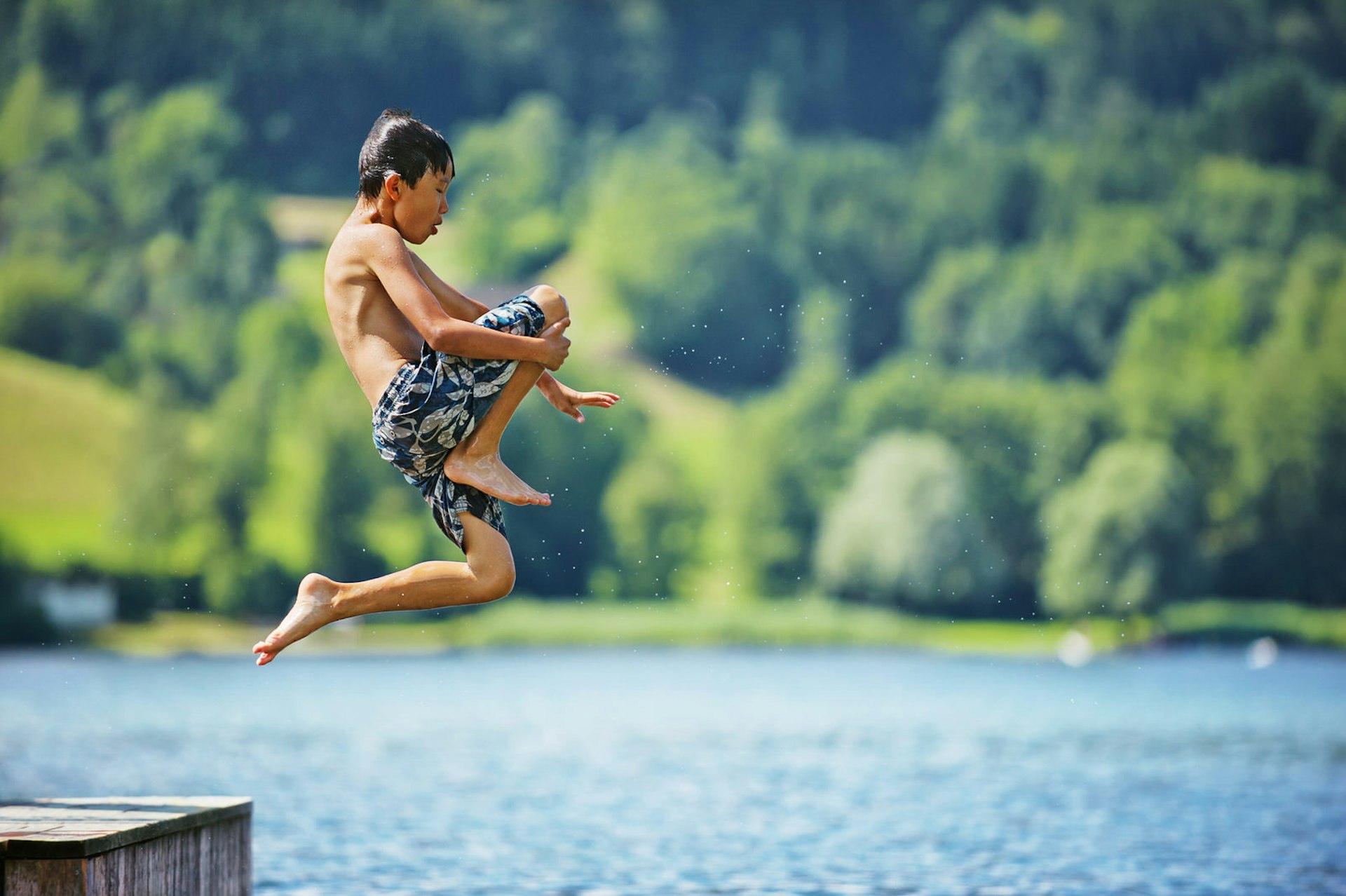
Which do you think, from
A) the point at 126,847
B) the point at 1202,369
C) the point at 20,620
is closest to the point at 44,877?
the point at 126,847

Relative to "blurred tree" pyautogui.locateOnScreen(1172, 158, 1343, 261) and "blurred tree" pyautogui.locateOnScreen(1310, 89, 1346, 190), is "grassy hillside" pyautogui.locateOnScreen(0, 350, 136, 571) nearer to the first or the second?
"blurred tree" pyautogui.locateOnScreen(1172, 158, 1343, 261)

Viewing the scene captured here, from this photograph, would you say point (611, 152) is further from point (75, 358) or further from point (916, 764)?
point (916, 764)

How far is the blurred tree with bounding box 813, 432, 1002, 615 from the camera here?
73.5 m

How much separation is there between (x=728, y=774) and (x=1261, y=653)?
152 ft

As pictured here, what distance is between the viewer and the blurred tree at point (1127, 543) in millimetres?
70000

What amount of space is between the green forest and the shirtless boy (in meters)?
63.2

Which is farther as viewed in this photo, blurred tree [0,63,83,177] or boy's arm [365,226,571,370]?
blurred tree [0,63,83,177]

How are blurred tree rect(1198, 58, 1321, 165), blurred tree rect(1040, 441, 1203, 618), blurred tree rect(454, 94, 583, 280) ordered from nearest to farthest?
blurred tree rect(1040, 441, 1203, 618) < blurred tree rect(454, 94, 583, 280) < blurred tree rect(1198, 58, 1321, 165)

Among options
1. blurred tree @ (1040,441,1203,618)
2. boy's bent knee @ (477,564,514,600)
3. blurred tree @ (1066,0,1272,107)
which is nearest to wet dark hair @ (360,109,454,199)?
boy's bent knee @ (477,564,514,600)

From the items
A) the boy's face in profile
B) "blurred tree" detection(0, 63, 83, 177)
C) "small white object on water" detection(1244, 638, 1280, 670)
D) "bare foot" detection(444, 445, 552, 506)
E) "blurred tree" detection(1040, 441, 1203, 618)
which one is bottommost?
"small white object on water" detection(1244, 638, 1280, 670)

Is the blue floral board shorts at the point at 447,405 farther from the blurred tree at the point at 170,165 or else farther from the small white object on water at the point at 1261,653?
the blurred tree at the point at 170,165

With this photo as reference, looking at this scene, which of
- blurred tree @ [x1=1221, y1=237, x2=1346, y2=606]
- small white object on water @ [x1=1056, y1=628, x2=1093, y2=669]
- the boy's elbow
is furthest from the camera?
blurred tree @ [x1=1221, y1=237, x2=1346, y2=606]

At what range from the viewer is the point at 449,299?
652 centimetres

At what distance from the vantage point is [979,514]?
253 ft
